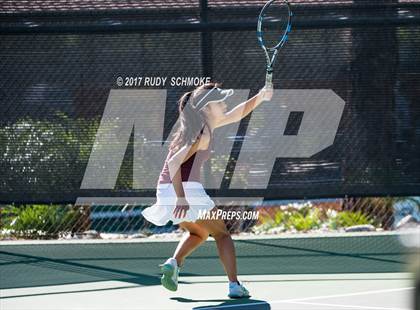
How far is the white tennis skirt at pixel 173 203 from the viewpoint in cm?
819

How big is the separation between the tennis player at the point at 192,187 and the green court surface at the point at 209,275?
0.33 m

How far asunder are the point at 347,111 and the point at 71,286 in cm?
322

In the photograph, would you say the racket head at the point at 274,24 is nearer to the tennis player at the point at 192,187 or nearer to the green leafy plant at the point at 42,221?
the tennis player at the point at 192,187

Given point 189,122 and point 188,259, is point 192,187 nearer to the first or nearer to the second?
point 189,122

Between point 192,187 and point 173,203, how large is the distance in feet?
1.02

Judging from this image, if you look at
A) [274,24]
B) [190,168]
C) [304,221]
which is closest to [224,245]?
[190,168]

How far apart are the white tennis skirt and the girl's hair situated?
34 cm

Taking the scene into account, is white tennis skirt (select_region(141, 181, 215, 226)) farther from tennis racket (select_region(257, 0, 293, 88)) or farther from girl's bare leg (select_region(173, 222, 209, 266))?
tennis racket (select_region(257, 0, 293, 88))

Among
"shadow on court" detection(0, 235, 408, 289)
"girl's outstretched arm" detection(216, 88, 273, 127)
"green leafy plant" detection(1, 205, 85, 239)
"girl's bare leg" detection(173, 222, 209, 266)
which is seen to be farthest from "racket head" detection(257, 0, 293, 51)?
"green leafy plant" detection(1, 205, 85, 239)

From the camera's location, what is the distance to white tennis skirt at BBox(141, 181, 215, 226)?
323 inches

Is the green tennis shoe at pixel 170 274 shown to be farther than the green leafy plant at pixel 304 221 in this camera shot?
No

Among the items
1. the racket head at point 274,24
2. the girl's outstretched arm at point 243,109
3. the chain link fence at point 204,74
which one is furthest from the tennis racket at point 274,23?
the girl's outstretched arm at point 243,109

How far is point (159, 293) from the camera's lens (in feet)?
28.8

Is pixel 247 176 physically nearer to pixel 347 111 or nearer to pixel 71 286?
pixel 347 111
